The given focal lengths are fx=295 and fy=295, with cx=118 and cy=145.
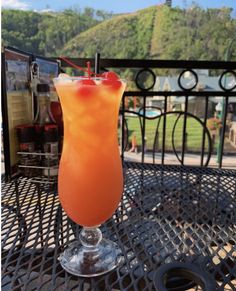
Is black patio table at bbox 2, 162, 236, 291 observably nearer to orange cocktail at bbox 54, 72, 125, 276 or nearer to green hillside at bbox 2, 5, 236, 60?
orange cocktail at bbox 54, 72, 125, 276

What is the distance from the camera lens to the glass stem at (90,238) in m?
0.58

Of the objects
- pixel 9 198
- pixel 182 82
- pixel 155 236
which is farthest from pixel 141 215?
pixel 182 82

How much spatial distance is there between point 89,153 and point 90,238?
0.55ft

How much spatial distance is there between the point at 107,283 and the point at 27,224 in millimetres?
265

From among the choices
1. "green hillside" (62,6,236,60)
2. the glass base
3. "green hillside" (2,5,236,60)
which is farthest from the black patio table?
"green hillside" (62,6,236,60)

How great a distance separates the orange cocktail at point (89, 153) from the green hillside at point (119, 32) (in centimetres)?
75

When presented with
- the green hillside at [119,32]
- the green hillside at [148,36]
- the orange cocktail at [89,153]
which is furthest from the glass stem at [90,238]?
the green hillside at [148,36]

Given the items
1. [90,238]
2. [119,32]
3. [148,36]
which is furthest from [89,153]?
[148,36]

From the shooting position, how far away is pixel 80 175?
570 millimetres

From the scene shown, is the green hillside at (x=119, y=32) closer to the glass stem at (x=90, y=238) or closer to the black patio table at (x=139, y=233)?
the black patio table at (x=139, y=233)

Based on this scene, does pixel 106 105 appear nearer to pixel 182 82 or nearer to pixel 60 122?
pixel 60 122

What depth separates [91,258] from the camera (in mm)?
557

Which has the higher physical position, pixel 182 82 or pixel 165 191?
pixel 182 82

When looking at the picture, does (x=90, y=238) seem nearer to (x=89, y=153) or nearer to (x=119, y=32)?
(x=89, y=153)
